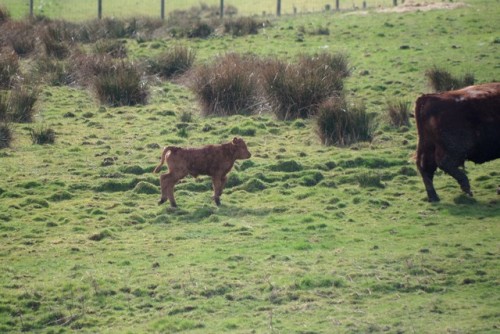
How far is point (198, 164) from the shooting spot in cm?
1625

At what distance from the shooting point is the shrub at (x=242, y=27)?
35.3 meters

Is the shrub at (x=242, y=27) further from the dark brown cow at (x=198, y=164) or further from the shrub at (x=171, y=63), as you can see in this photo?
the dark brown cow at (x=198, y=164)

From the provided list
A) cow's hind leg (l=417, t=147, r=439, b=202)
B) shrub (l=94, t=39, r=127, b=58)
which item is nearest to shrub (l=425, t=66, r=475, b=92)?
cow's hind leg (l=417, t=147, r=439, b=202)

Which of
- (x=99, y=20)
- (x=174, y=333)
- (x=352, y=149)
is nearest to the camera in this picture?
(x=174, y=333)

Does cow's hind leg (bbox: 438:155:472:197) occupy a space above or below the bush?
below

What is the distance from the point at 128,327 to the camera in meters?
11.6

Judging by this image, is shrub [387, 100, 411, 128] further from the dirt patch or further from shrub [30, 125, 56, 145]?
the dirt patch

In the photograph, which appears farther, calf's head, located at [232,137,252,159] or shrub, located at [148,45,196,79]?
shrub, located at [148,45,196,79]

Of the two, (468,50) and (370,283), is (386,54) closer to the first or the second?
(468,50)

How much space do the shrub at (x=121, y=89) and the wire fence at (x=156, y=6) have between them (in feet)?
70.2

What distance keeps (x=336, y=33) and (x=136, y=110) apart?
12148mm

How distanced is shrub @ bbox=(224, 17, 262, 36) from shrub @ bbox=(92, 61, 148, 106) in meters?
11.2

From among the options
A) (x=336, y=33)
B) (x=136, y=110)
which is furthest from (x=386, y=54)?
(x=136, y=110)

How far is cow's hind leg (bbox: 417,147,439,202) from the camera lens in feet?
52.8
